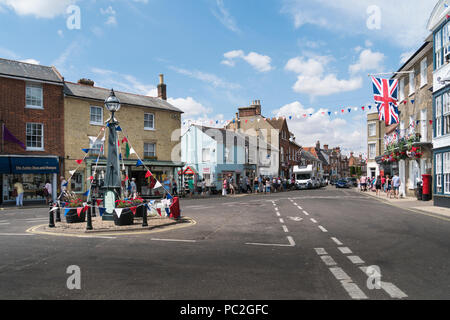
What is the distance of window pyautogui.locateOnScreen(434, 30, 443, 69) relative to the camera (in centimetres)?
1830

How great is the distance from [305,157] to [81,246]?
239ft

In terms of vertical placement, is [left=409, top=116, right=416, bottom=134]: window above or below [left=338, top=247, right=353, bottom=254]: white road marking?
above

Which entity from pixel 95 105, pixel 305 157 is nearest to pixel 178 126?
pixel 95 105

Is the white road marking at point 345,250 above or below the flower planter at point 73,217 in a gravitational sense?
below

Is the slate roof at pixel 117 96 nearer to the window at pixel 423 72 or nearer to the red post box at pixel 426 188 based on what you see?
the window at pixel 423 72

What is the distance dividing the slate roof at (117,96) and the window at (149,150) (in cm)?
345

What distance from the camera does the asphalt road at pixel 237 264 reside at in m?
4.71

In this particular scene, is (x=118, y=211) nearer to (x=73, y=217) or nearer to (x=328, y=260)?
(x=73, y=217)

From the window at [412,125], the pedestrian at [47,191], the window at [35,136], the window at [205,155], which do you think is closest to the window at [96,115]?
the window at [35,136]

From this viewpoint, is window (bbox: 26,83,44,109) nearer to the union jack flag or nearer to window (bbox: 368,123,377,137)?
the union jack flag

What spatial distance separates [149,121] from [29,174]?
1089 cm

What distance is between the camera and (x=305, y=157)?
77.8 metres

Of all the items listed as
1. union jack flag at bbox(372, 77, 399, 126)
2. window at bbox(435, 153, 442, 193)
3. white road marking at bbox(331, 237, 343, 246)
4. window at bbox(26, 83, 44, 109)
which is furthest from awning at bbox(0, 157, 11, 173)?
window at bbox(435, 153, 442, 193)
